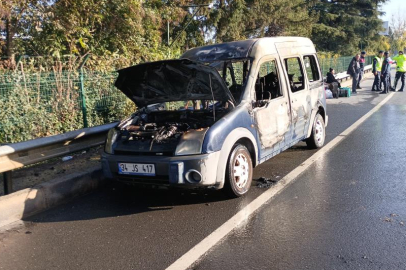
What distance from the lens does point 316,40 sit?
1565 inches

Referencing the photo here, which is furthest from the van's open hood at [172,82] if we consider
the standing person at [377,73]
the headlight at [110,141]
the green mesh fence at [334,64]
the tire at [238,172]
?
the green mesh fence at [334,64]

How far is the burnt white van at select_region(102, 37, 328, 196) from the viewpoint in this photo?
446cm

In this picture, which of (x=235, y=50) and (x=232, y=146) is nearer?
(x=232, y=146)

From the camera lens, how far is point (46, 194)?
4816 mm

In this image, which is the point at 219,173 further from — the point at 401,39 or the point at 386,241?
the point at 401,39

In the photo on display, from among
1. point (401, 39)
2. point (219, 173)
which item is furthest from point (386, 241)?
point (401, 39)

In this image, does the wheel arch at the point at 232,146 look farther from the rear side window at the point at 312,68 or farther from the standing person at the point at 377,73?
the standing person at the point at 377,73

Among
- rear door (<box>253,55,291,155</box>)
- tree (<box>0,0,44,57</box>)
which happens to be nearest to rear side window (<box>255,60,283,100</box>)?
rear door (<box>253,55,291,155</box>)

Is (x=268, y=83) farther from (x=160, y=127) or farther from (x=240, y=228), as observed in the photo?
(x=240, y=228)

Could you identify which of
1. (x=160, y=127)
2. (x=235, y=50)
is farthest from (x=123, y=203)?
(x=235, y=50)

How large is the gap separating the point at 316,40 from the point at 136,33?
31.5 metres

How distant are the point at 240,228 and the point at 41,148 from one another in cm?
275

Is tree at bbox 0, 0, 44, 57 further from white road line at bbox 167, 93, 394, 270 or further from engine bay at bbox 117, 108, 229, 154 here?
white road line at bbox 167, 93, 394, 270

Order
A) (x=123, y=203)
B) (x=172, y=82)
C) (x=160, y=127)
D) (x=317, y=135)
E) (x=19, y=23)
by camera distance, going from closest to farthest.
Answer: (x=123, y=203)
(x=160, y=127)
(x=172, y=82)
(x=317, y=135)
(x=19, y=23)
